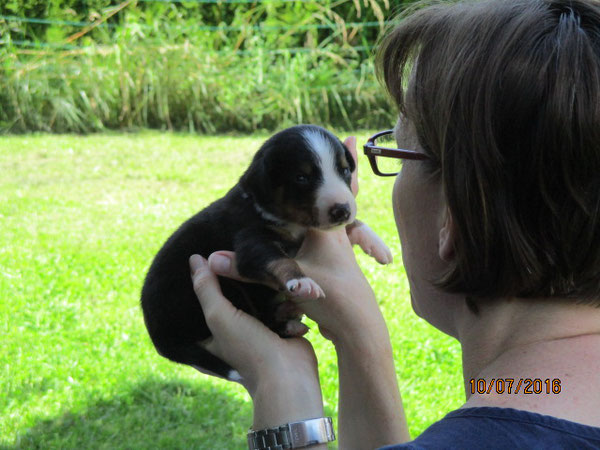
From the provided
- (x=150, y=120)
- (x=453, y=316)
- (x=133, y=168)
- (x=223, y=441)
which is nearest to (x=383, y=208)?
(x=133, y=168)

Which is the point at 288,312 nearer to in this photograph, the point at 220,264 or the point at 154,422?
the point at 220,264

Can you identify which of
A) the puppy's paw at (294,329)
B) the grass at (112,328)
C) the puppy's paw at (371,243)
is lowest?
the grass at (112,328)

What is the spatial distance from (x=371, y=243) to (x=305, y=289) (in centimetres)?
56

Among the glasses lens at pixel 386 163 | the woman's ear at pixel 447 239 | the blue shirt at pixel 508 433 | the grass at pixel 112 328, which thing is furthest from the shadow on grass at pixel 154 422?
the blue shirt at pixel 508 433

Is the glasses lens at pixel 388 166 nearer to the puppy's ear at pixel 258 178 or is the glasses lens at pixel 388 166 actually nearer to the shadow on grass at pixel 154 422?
the puppy's ear at pixel 258 178

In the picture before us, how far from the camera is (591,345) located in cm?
156

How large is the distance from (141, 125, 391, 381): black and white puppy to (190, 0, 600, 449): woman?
71cm

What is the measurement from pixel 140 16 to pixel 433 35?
35.7 feet

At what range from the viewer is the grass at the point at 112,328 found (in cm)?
438

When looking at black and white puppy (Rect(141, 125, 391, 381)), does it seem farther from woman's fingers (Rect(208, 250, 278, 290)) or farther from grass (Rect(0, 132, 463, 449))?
grass (Rect(0, 132, 463, 449))

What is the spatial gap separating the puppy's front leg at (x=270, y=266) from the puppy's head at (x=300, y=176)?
147mm

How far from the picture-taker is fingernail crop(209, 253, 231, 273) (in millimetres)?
2545

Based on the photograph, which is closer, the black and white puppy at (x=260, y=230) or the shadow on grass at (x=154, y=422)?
the black and white puppy at (x=260, y=230)
